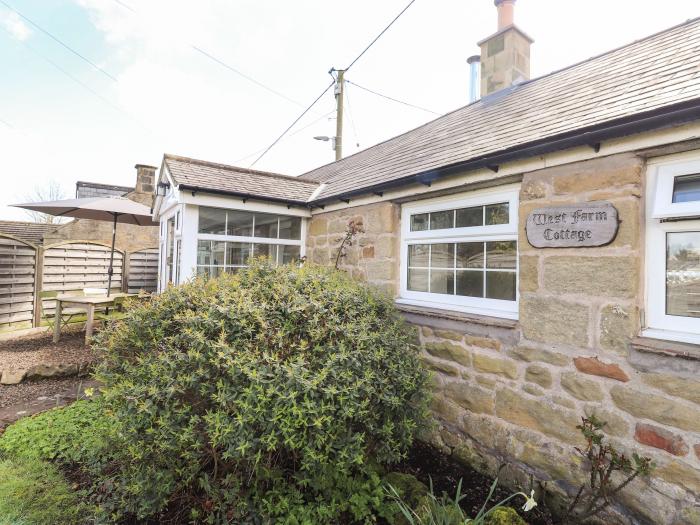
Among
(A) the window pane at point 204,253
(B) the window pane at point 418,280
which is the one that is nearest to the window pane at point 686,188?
(B) the window pane at point 418,280

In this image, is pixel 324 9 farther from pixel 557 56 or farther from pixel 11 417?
pixel 11 417

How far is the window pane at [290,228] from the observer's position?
6.75 m

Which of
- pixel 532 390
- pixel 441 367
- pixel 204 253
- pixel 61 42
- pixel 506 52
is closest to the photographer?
pixel 532 390

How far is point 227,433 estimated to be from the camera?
7.75ft

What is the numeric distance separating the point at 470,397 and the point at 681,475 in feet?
5.57

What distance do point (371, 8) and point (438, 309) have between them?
8094mm

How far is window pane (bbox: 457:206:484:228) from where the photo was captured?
158 inches

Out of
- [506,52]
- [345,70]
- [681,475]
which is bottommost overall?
[681,475]

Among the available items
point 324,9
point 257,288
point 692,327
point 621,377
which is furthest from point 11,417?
point 324,9

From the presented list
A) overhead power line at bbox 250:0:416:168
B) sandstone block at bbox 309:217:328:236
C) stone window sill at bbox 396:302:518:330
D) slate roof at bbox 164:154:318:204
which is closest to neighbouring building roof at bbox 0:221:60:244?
overhead power line at bbox 250:0:416:168

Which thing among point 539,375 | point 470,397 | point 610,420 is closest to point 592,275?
point 539,375

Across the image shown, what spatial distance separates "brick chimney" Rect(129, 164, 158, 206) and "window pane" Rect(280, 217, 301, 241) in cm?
962

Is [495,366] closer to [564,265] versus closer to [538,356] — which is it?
[538,356]

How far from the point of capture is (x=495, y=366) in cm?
359
